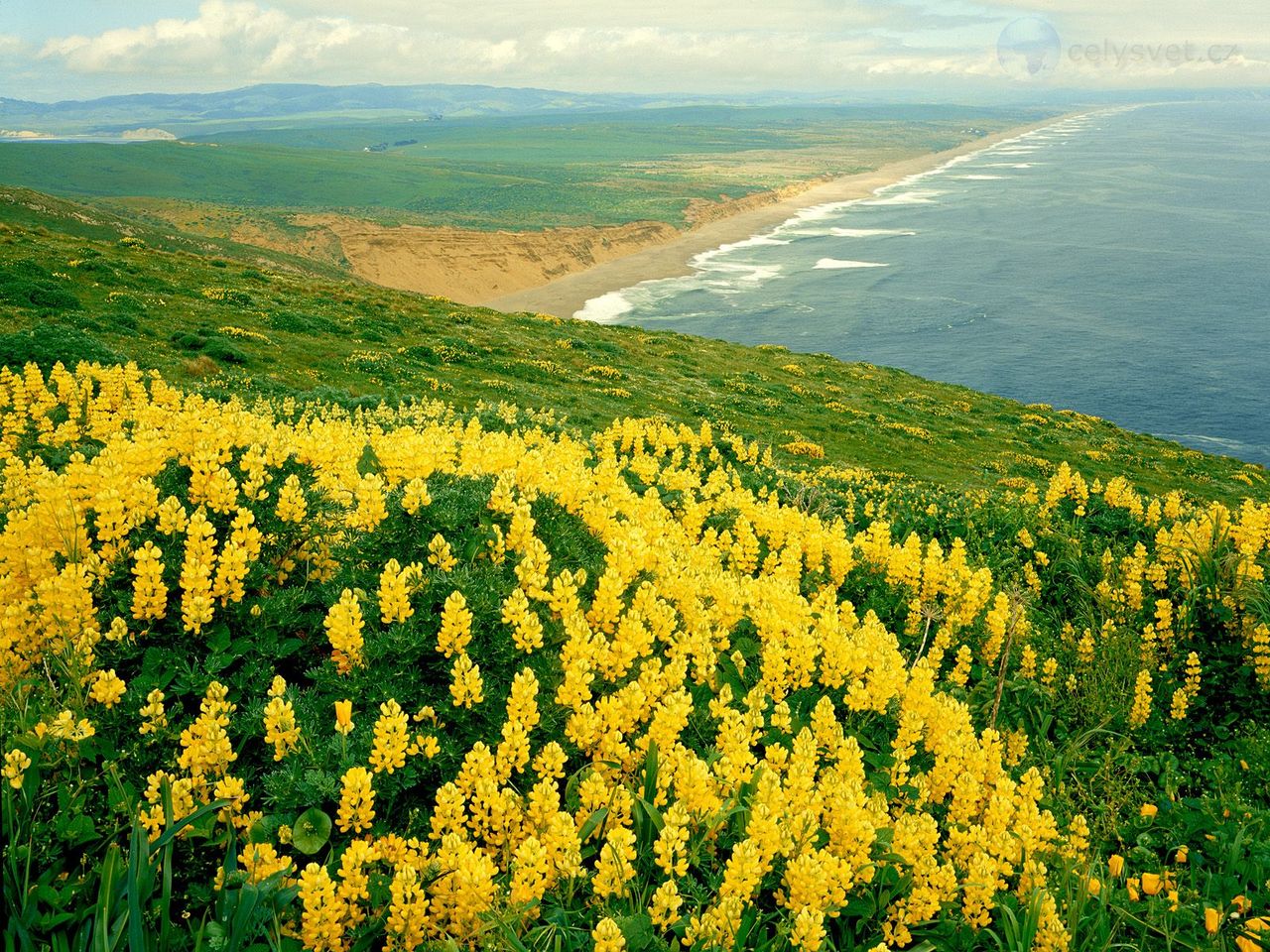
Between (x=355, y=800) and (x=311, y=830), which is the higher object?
(x=355, y=800)

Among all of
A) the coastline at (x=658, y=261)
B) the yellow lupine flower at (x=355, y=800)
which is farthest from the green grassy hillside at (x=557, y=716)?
the coastline at (x=658, y=261)

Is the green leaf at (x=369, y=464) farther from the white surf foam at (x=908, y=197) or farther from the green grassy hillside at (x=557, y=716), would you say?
the white surf foam at (x=908, y=197)

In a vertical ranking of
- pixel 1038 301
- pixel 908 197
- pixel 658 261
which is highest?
pixel 908 197

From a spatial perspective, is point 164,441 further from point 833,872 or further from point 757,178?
point 757,178

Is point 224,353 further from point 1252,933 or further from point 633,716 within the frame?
point 1252,933

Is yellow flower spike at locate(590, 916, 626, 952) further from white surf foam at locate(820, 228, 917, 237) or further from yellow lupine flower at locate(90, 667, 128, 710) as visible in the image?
white surf foam at locate(820, 228, 917, 237)

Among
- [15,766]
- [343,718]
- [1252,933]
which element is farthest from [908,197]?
[15,766]

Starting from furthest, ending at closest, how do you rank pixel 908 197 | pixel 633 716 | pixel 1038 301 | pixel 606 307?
pixel 908 197 → pixel 1038 301 → pixel 606 307 → pixel 633 716
